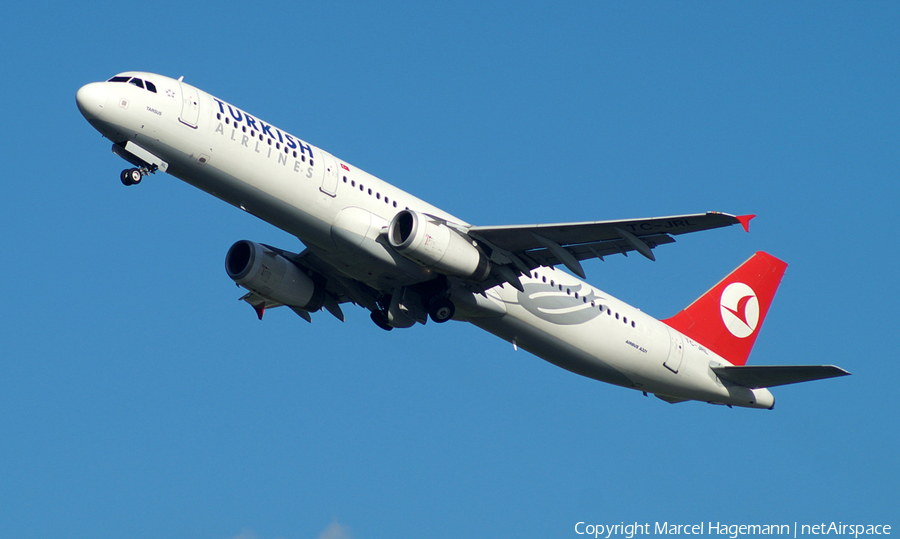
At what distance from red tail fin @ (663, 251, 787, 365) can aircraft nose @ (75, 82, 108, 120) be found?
22.2 meters

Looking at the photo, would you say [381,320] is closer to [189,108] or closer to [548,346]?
[548,346]

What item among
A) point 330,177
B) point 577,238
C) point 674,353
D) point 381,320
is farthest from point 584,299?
point 330,177

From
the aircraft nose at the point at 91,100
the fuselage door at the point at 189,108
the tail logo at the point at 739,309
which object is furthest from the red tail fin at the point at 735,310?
the aircraft nose at the point at 91,100

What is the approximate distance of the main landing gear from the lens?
28188 mm

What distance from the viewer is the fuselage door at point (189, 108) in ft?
93.2

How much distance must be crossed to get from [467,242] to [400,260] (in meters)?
2.15

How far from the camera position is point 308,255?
3494 cm

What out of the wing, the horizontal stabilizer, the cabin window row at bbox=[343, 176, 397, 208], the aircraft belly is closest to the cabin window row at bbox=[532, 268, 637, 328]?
the aircraft belly

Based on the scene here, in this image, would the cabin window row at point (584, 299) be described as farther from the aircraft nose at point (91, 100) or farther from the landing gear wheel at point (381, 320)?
the aircraft nose at point (91, 100)

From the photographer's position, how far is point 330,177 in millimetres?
29938

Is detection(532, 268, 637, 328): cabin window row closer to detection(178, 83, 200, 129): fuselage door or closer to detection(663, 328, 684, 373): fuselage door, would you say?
detection(663, 328, 684, 373): fuselage door

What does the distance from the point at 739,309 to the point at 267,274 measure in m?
19.1

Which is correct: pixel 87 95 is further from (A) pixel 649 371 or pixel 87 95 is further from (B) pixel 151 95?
(A) pixel 649 371

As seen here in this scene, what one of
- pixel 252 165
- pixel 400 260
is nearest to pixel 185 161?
pixel 252 165
